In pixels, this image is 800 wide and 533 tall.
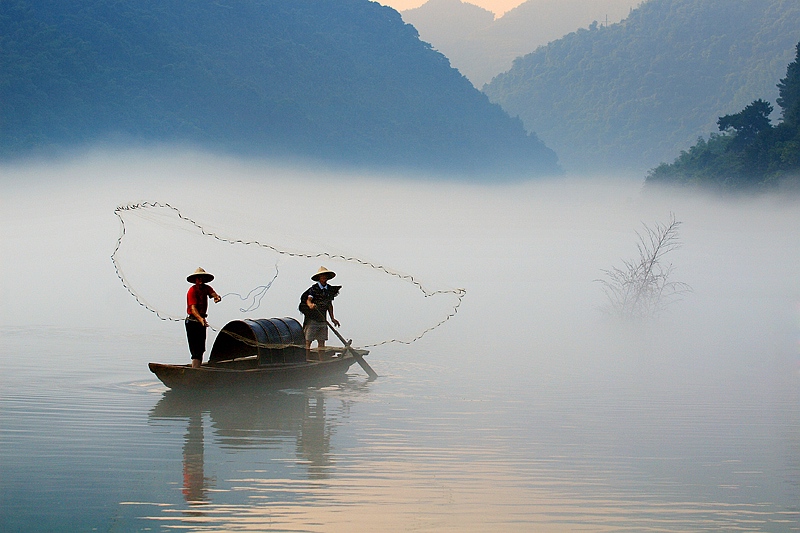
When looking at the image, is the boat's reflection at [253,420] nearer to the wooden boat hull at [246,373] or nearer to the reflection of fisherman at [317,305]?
the wooden boat hull at [246,373]

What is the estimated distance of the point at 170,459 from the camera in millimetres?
10461

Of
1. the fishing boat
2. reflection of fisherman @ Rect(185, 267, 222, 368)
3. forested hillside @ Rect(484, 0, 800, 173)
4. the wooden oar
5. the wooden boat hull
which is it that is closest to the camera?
the wooden boat hull

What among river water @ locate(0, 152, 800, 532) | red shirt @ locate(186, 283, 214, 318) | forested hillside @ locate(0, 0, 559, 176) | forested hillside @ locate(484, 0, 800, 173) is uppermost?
forested hillside @ locate(484, 0, 800, 173)

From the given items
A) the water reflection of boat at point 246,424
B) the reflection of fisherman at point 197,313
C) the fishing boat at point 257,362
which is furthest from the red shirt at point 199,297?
the water reflection of boat at point 246,424

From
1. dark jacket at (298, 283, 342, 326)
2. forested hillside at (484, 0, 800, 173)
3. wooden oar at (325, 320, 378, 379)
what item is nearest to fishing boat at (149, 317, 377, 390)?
wooden oar at (325, 320, 378, 379)

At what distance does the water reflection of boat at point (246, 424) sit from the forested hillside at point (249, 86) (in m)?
80.5

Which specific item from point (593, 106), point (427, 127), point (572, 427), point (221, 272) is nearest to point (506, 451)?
point (572, 427)

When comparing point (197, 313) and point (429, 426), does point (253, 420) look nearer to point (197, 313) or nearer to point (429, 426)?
point (197, 313)

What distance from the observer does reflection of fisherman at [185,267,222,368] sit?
46.5 feet

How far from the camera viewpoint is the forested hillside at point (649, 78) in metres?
158

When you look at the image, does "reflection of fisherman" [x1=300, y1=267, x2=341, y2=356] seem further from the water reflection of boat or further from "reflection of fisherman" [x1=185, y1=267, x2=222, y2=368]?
"reflection of fisherman" [x1=185, y1=267, x2=222, y2=368]

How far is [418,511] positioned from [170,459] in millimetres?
2997

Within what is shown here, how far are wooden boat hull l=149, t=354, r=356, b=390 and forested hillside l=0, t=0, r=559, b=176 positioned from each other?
79192 millimetres

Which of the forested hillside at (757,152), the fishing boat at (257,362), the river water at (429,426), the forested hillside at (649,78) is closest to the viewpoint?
the river water at (429,426)
